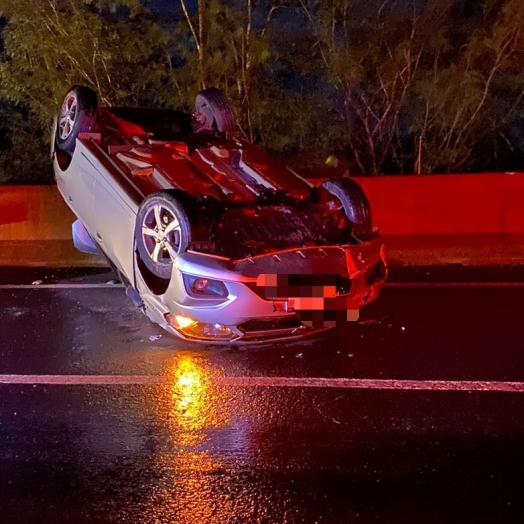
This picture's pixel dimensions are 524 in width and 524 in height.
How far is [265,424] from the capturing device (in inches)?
166

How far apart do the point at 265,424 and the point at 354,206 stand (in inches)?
86.9

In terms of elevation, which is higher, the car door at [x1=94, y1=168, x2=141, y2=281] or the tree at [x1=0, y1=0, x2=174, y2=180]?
the tree at [x1=0, y1=0, x2=174, y2=180]

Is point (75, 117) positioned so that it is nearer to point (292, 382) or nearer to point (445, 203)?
point (292, 382)

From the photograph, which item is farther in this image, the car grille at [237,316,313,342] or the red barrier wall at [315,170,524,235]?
the red barrier wall at [315,170,524,235]

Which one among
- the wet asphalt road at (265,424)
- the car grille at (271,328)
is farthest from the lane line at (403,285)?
the car grille at (271,328)

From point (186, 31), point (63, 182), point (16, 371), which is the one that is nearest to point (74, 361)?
point (16, 371)

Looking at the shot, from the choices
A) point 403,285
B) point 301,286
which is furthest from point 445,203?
point 301,286

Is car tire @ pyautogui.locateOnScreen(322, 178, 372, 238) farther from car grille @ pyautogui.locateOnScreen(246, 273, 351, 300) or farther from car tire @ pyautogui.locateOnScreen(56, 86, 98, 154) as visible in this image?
car tire @ pyautogui.locateOnScreen(56, 86, 98, 154)

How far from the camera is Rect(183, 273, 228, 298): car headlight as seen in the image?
4.90m

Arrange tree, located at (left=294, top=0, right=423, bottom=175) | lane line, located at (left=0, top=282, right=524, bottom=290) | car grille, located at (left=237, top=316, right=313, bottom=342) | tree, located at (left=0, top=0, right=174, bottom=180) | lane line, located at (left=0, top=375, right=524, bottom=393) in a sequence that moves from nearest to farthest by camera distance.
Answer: lane line, located at (left=0, top=375, right=524, bottom=393) < car grille, located at (left=237, top=316, right=313, bottom=342) < lane line, located at (left=0, top=282, right=524, bottom=290) < tree, located at (left=0, top=0, right=174, bottom=180) < tree, located at (left=294, top=0, right=423, bottom=175)

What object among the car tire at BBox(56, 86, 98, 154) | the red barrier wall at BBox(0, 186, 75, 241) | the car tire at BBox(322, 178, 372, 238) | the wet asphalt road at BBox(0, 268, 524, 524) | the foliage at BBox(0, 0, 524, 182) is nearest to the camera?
the wet asphalt road at BBox(0, 268, 524, 524)

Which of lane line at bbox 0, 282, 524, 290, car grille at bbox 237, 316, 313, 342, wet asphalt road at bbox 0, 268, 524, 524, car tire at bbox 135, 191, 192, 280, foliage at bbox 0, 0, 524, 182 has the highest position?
foliage at bbox 0, 0, 524, 182

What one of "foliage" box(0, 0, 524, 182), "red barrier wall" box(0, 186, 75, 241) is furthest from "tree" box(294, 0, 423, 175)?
"red barrier wall" box(0, 186, 75, 241)

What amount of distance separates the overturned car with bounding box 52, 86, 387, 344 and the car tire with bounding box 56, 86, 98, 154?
0.01 m
